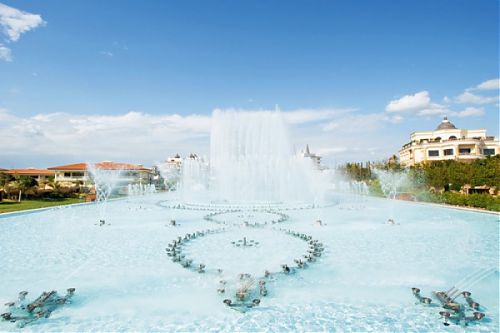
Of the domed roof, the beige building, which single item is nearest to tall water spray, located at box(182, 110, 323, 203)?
the beige building

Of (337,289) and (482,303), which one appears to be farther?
(337,289)

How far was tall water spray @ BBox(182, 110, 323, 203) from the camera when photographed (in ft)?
91.2

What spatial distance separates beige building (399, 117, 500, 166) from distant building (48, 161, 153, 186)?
49.9 metres

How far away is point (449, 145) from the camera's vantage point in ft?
149

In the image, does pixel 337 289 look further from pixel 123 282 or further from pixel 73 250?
pixel 73 250

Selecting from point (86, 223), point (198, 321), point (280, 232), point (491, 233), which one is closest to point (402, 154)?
point (491, 233)

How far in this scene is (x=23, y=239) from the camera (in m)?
13.0

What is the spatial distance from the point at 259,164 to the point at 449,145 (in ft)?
111

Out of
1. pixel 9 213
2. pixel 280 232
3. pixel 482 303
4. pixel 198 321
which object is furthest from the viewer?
pixel 9 213

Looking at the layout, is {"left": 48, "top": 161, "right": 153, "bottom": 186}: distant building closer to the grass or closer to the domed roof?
the grass

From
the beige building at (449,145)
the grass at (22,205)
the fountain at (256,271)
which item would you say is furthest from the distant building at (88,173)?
the beige building at (449,145)

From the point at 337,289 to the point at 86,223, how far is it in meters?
14.5

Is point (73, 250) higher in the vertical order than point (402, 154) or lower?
lower

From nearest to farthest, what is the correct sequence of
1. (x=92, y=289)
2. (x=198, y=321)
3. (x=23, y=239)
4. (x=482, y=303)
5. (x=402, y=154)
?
(x=198, y=321), (x=482, y=303), (x=92, y=289), (x=23, y=239), (x=402, y=154)
